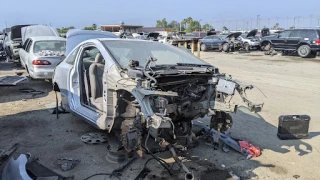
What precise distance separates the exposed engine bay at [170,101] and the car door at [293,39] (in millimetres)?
17050

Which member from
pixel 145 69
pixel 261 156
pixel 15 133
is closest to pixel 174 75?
pixel 145 69

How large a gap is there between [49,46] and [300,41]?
52.0ft

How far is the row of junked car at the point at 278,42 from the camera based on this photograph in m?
18.6

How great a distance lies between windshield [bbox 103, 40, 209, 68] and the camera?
4495 millimetres

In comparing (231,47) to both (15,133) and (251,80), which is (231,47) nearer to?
(251,80)

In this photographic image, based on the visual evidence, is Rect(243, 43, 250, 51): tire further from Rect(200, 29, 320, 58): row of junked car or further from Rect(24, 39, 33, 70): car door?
Rect(24, 39, 33, 70): car door

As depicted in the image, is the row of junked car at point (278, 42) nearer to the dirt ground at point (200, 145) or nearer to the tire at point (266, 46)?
the tire at point (266, 46)

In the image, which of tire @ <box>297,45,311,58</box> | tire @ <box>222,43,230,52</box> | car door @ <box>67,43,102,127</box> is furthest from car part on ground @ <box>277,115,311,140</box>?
tire @ <box>222,43,230,52</box>

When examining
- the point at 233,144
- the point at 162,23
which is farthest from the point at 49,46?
the point at 162,23

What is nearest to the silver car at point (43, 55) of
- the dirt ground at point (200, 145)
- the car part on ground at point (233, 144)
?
the dirt ground at point (200, 145)

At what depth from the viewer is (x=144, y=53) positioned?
15.8 feet

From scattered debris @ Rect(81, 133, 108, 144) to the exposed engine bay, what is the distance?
70 cm

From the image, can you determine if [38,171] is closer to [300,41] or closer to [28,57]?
[28,57]

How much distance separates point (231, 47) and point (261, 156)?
21028mm
